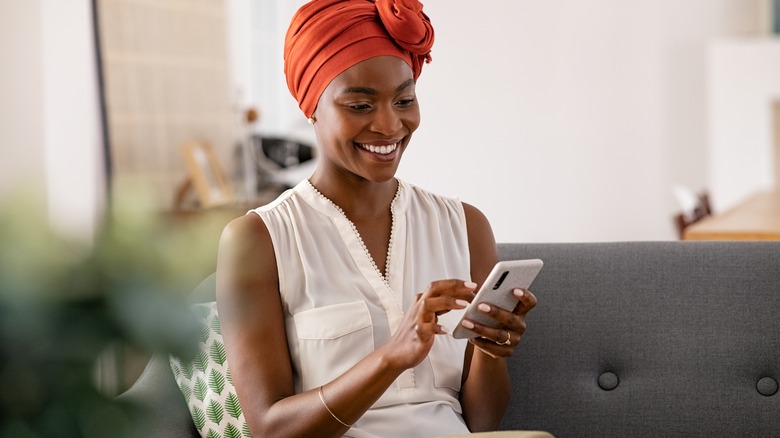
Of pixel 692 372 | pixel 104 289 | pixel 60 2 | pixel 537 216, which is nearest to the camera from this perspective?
pixel 104 289

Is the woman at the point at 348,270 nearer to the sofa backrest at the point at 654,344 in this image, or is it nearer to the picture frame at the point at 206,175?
the sofa backrest at the point at 654,344

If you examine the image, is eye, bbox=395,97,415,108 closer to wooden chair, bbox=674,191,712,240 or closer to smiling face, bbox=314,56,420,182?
smiling face, bbox=314,56,420,182

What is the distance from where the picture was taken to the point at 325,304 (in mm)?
1699

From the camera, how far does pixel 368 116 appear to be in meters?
1.68

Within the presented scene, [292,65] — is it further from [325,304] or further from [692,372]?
[692,372]

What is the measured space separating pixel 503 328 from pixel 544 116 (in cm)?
333

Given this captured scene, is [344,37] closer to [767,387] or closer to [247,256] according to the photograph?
[247,256]

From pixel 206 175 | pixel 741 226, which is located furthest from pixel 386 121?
pixel 206 175

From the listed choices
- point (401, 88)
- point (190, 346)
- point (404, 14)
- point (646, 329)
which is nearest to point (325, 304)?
point (401, 88)

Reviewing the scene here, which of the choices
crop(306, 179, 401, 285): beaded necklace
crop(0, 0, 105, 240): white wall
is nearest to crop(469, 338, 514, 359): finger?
crop(306, 179, 401, 285): beaded necklace

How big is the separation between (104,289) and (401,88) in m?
1.33

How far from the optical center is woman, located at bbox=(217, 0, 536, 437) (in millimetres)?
1593

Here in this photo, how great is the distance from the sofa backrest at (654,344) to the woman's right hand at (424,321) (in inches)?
25.0

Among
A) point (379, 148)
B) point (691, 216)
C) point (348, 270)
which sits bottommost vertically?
point (691, 216)
